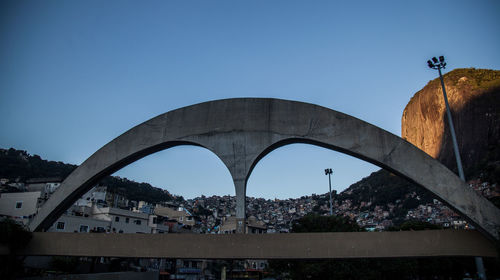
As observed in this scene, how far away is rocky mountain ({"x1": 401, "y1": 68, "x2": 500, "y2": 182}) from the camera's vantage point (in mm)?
72575

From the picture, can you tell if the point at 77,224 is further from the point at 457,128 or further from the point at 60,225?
the point at 457,128

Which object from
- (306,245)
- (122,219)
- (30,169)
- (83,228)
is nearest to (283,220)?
(30,169)

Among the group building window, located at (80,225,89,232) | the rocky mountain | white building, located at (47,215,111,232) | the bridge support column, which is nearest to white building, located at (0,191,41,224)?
white building, located at (47,215,111,232)

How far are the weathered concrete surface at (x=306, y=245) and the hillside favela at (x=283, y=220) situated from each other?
0.14ft

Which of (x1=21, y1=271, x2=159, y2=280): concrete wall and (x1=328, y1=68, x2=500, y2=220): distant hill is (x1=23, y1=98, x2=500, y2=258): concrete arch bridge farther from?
(x1=328, y1=68, x2=500, y2=220): distant hill

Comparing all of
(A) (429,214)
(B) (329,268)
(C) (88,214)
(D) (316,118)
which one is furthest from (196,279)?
(A) (429,214)

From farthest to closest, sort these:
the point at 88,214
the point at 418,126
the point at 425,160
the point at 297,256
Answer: the point at 418,126 < the point at 88,214 < the point at 425,160 < the point at 297,256

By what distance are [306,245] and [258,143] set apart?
13.6 feet

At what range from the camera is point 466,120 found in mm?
80375

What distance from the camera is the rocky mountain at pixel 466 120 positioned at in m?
72.6

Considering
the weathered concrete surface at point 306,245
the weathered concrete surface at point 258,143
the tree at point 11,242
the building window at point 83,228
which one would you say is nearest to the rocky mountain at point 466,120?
the weathered concrete surface at point 258,143

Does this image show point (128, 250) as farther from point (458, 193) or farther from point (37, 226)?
point (458, 193)

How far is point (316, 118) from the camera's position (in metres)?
13.9

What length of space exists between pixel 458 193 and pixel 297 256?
17.6 feet
